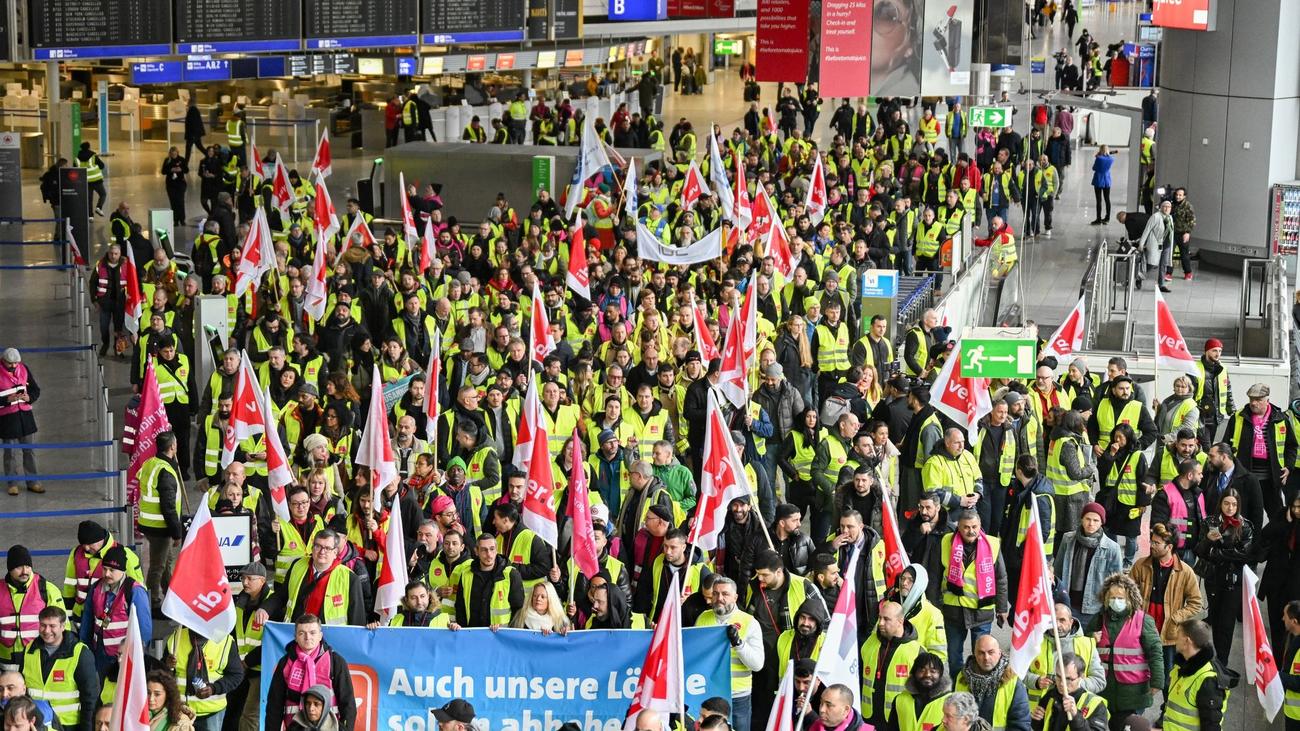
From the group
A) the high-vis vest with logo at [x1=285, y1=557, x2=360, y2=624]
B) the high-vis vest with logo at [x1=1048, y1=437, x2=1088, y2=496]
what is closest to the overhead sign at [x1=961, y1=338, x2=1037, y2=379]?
the high-vis vest with logo at [x1=1048, y1=437, x2=1088, y2=496]

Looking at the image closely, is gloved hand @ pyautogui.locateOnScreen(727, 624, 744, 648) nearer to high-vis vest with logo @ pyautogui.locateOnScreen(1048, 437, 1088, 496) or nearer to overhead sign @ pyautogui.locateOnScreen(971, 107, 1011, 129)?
high-vis vest with logo @ pyautogui.locateOnScreen(1048, 437, 1088, 496)

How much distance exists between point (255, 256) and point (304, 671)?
10899mm

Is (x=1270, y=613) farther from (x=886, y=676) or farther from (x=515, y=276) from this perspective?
(x=515, y=276)

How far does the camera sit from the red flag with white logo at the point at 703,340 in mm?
18438

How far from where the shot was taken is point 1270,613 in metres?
14.0

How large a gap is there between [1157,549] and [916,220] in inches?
594

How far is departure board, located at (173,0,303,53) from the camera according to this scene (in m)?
26.3

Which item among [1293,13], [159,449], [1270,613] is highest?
[1293,13]

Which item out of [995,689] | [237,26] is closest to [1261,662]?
[995,689]

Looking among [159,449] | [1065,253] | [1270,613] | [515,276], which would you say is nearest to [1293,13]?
[1065,253]

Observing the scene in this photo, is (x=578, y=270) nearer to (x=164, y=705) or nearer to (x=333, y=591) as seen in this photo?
(x=333, y=591)

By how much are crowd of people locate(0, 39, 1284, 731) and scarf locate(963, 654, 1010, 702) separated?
0.01 metres

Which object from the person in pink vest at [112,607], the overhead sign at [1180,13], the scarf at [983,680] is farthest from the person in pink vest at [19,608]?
the overhead sign at [1180,13]

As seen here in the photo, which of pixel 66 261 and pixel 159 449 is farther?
pixel 66 261
